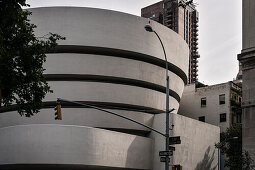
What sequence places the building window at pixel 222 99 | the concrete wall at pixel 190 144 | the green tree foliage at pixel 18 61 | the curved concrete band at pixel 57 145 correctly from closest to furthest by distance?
the green tree foliage at pixel 18 61 < the curved concrete band at pixel 57 145 < the concrete wall at pixel 190 144 < the building window at pixel 222 99

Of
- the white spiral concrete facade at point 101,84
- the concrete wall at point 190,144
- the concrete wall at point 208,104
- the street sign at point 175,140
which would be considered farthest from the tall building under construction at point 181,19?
the street sign at point 175,140

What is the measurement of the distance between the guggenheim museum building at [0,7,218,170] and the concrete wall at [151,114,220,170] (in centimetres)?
19

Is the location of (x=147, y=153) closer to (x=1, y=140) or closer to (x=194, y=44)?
(x=1, y=140)

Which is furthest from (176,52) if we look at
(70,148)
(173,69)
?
(70,148)

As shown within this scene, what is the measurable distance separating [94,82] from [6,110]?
9932 millimetres

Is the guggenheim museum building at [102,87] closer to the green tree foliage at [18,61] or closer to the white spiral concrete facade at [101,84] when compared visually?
the white spiral concrete facade at [101,84]

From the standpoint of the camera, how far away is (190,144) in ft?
155

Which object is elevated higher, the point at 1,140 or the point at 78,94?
the point at 78,94

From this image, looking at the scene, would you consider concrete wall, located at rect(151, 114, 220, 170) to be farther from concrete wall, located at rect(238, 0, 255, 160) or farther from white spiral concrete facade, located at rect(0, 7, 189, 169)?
concrete wall, located at rect(238, 0, 255, 160)

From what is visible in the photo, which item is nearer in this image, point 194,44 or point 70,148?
point 70,148

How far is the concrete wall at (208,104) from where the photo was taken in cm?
5903

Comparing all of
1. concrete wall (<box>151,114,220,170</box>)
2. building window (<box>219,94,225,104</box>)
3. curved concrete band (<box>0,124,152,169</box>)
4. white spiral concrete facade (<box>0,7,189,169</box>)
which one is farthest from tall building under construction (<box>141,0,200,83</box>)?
curved concrete band (<box>0,124,152,169</box>)

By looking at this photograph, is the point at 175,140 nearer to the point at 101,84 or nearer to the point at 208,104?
the point at 101,84

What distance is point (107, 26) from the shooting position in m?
45.4
